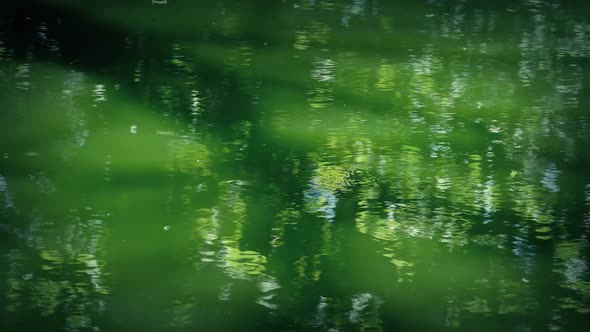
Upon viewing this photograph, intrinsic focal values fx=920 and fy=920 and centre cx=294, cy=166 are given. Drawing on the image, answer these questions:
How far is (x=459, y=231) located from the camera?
2305 millimetres

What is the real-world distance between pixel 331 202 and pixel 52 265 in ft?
2.43

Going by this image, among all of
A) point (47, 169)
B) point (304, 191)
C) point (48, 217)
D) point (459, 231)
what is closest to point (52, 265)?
point (48, 217)

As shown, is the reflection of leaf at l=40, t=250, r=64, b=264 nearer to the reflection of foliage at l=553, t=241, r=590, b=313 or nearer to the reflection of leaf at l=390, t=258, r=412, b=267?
the reflection of leaf at l=390, t=258, r=412, b=267

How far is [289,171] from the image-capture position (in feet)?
8.54

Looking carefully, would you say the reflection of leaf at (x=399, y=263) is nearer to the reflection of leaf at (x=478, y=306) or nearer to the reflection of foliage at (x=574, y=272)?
the reflection of leaf at (x=478, y=306)

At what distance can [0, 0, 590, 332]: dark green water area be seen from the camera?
1.99 m

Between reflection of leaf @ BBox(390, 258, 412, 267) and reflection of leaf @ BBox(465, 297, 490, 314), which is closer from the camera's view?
reflection of leaf @ BBox(465, 297, 490, 314)

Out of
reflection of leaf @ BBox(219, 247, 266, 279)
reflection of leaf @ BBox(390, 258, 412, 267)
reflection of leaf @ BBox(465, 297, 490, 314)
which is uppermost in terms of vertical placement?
reflection of leaf @ BBox(219, 247, 266, 279)

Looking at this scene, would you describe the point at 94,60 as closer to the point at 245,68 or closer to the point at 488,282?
the point at 245,68

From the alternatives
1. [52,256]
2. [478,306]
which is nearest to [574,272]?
[478,306]

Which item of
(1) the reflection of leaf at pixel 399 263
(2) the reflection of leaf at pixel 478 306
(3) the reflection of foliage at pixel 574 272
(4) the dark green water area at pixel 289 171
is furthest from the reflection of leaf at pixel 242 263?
(3) the reflection of foliage at pixel 574 272

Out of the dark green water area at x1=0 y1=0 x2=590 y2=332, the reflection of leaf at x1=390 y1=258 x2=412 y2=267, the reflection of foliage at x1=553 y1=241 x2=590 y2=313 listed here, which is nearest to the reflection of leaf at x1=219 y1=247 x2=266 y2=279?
the dark green water area at x1=0 y1=0 x2=590 y2=332

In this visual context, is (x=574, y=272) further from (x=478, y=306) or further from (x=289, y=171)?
(x=289, y=171)

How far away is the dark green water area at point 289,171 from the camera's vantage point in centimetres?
199
